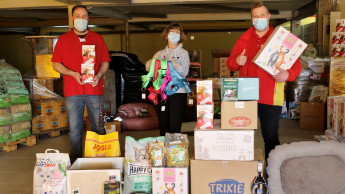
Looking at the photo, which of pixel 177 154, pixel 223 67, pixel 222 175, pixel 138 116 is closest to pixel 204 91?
pixel 177 154

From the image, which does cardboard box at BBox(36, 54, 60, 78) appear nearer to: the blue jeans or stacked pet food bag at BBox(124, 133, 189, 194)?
the blue jeans

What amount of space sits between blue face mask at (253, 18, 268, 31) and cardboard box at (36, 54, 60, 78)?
3822mm

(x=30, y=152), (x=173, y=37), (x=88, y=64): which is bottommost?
(x=30, y=152)

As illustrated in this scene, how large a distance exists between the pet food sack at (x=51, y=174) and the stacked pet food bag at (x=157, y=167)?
1.59 ft

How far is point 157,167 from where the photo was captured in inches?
103

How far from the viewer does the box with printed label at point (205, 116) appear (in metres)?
2.64

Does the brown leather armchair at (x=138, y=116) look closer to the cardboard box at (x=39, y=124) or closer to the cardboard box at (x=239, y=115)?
the cardboard box at (x=39, y=124)

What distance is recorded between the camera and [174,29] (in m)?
3.09

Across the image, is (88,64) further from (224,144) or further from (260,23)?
(260,23)

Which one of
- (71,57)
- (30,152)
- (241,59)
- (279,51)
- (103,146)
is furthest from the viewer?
(30,152)

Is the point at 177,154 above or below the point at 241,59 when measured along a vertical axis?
below

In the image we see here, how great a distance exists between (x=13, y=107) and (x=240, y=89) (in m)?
3.49

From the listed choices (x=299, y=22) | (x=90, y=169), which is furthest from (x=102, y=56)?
(x=299, y=22)

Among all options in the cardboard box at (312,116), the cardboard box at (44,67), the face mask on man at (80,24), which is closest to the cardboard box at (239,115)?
the face mask on man at (80,24)
